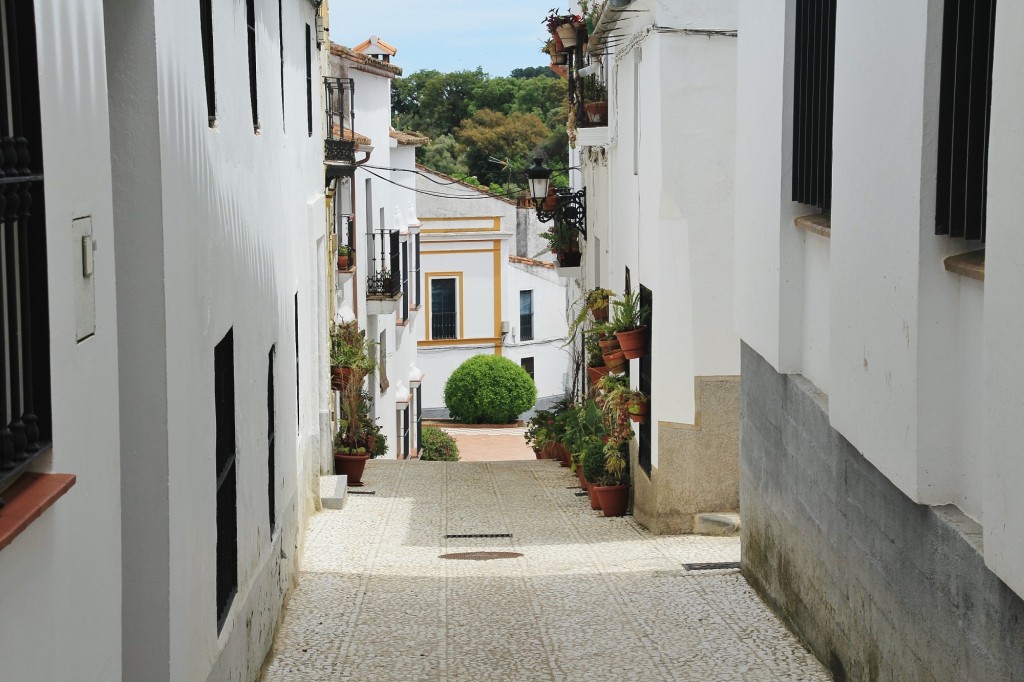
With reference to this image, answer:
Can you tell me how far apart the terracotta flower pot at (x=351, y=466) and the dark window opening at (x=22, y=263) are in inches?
506

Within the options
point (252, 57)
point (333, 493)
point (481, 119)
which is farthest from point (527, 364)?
point (252, 57)

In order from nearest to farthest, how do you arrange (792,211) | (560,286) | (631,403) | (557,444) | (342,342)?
(792,211)
(631,403)
(342,342)
(557,444)
(560,286)

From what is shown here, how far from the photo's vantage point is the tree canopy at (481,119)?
186 feet

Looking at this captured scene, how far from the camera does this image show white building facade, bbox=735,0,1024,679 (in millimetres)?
3871

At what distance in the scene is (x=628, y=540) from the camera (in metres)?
11.6

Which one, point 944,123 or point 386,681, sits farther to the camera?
point 386,681

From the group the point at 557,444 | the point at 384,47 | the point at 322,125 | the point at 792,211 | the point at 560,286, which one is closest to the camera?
the point at 792,211

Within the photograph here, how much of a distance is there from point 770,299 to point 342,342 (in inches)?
361

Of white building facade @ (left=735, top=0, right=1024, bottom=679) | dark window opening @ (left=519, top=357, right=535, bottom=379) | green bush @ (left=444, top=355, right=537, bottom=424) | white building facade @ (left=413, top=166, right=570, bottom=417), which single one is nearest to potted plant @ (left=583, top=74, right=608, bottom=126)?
white building facade @ (left=735, top=0, right=1024, bottom=679)

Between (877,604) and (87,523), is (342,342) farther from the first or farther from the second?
(87,523)

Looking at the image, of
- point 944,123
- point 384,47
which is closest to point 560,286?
point 384,47

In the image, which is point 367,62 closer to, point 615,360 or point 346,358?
point 346,358

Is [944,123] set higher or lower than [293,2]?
lower

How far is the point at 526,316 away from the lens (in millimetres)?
42625
